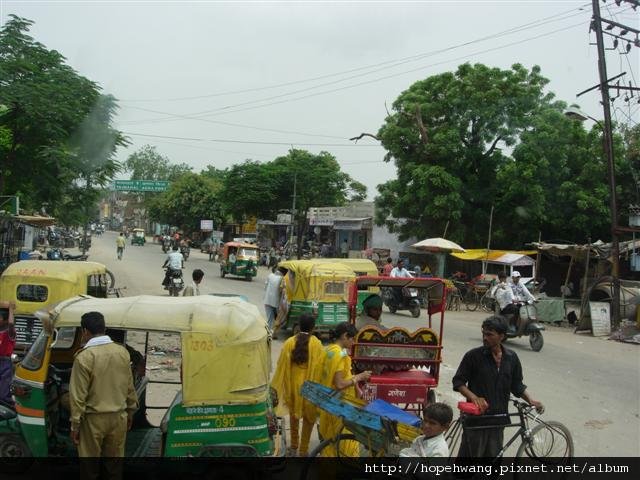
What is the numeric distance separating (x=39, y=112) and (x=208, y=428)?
1195 centimetres

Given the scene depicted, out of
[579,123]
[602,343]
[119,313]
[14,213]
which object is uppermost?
[579,123]

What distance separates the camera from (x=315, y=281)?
13.2 metres

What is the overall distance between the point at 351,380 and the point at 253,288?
19649 mm

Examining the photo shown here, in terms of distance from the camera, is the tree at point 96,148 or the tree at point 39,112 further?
the tree at point 96,148

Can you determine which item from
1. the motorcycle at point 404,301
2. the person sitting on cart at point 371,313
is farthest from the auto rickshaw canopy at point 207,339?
Answer: the motorcycle at point 404,301

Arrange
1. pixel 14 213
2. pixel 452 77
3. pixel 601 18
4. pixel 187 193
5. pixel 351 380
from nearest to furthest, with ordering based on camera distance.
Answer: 1. pixel 351 380
2. pixel 601 18
3. pixel 14 213
4. pixel 452 77
5. pixel 187 193

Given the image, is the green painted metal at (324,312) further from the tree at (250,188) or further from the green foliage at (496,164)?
the tree at (250,188)

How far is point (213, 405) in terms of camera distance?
4602 millimetres

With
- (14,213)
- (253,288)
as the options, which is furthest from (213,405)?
(253,288)

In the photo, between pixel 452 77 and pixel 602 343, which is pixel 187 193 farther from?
pixel 602 343

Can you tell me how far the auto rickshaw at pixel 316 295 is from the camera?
1312 cm

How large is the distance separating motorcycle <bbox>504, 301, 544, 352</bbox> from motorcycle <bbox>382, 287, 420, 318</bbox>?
17.1 ft

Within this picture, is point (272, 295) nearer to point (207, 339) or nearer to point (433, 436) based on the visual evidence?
point (207, 339)

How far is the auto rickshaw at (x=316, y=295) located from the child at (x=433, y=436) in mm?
8906
